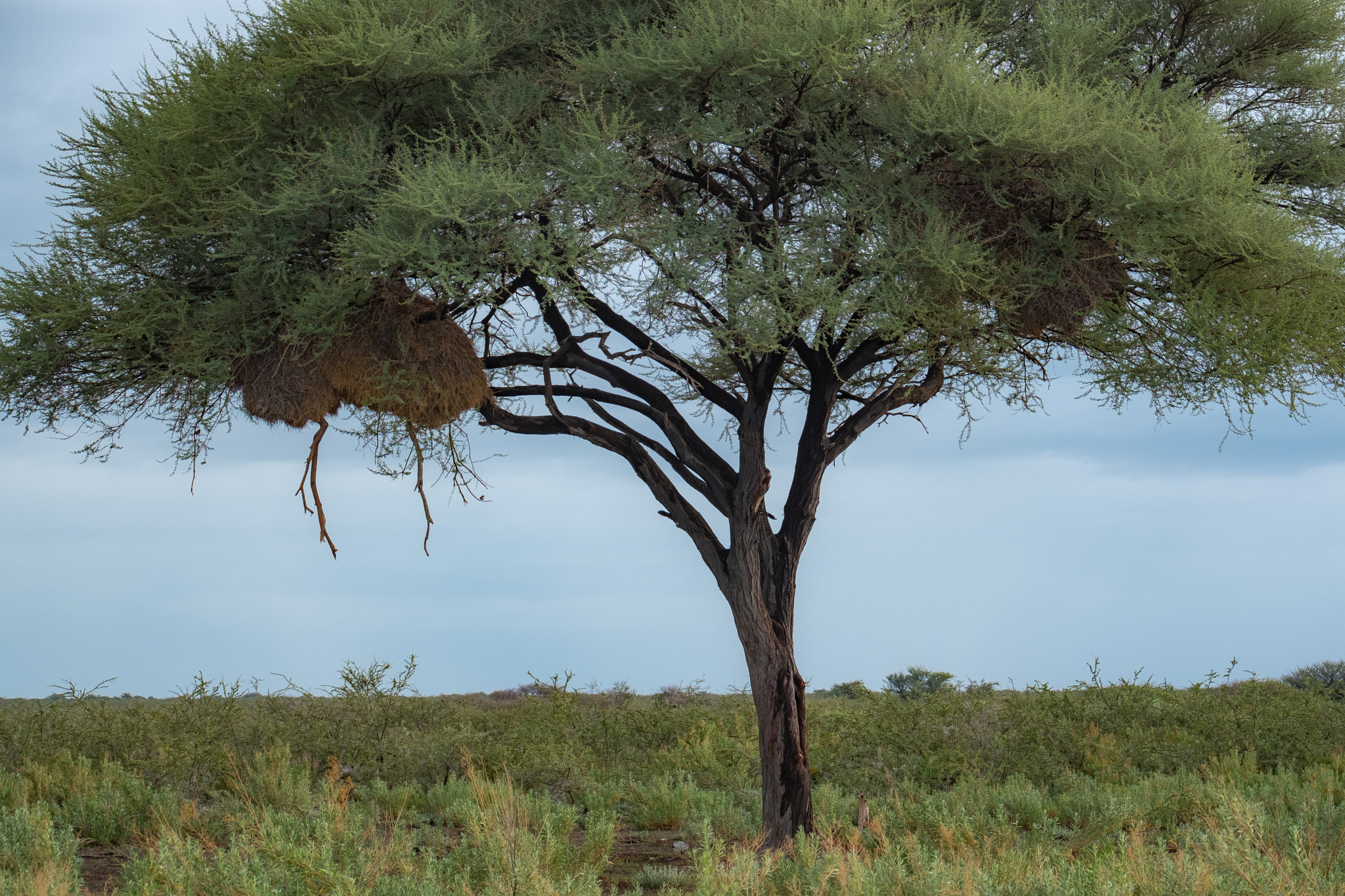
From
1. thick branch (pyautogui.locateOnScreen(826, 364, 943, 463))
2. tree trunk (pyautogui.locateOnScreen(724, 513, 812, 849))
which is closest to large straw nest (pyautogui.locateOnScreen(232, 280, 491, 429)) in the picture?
tree trunk (pyautogui.locateOnScreen(724, 513, 812, 849))

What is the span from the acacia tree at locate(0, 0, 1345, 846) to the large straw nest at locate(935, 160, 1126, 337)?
0.12 ft

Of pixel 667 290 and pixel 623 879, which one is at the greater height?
pixel 667 290

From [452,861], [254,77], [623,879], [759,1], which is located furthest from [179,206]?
[623,879]

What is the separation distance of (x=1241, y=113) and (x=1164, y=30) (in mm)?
1217

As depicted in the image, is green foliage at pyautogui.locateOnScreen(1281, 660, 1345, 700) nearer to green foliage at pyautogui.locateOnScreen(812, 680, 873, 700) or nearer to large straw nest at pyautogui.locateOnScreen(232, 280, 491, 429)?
green foliage at pyautogui.locateOnScreen(812, 680, 873, 700)

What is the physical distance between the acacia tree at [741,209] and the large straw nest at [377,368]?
0.12 metres

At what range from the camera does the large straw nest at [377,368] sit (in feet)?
30.5

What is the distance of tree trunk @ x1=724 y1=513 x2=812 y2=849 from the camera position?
30.0 feet

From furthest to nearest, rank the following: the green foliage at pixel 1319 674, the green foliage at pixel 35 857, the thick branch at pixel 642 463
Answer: the green foliage at pixel 1319 674 < the thick branch at pixel 642 463 < the green foliage at pixel 35 857

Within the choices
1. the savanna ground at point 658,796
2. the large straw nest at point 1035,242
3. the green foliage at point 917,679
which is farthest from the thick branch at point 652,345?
the green foliage at point 917,679

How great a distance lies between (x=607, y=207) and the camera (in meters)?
8.09

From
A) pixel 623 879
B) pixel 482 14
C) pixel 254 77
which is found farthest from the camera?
pixel 482 14

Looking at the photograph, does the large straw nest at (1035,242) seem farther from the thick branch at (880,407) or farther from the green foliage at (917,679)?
the green foliage at (917,679)

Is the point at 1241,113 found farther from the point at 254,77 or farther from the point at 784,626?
the point at 254,77
